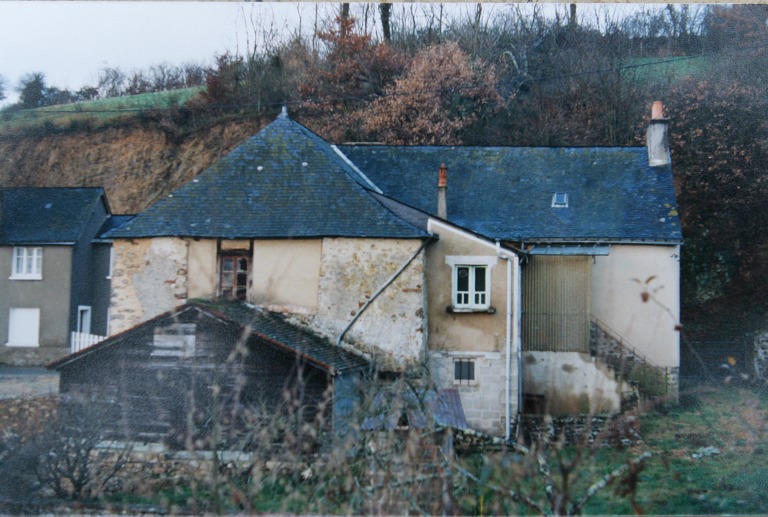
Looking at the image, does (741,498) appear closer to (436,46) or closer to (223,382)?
(223,382)

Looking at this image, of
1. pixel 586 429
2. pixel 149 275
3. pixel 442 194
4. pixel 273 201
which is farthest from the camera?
pixel 442 194

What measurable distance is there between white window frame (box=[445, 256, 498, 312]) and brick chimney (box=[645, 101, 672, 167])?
108 inches

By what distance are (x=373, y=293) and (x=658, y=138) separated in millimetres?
4633

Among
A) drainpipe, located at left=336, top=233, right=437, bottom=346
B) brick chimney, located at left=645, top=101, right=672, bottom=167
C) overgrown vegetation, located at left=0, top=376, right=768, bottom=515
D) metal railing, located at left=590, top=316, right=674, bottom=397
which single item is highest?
brick chimney, located at left=645, top=101, right=672, bottom=167

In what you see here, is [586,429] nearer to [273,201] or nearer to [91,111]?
[273,201]

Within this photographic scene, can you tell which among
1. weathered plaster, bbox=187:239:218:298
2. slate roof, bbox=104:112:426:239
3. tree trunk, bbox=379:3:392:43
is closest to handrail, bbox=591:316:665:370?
slate roof, bbox=104:112:426:239

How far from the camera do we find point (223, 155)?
32.2ft

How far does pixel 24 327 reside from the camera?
22.9ft

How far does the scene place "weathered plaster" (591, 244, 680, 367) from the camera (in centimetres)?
852

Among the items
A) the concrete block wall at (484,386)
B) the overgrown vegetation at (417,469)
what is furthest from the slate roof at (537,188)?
the overgrown vegetation at (417,469)

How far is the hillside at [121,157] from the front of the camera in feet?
24.1

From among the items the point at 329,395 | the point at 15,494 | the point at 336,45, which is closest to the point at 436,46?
the point at 336,45

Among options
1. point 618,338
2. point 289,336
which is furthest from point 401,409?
point 618,338

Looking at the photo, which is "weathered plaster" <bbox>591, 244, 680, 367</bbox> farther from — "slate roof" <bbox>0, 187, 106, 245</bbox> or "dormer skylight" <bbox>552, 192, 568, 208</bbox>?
"slate roof" <bbox>0, 187, 106, 245</bbox>
